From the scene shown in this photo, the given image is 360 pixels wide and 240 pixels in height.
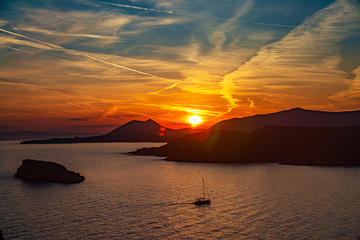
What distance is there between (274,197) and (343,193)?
19.7 metres

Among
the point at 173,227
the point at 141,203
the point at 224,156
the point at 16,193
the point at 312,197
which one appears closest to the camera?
the point at 173,227

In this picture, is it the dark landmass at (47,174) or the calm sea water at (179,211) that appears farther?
the dark landmass at (47,174)

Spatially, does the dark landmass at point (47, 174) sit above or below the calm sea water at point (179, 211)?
above

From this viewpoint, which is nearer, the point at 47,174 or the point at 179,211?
the point at 179,211

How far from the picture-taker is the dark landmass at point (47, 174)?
98.6 meters

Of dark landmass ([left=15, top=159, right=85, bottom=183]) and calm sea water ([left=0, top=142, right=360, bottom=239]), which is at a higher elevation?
dark landmass ([left=15, top=159, right=85, bottom=183])

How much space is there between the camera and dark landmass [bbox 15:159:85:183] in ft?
324

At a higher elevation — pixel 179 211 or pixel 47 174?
pixel 47 174

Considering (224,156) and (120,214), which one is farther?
(224,156)

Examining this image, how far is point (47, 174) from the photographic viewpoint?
10100cm

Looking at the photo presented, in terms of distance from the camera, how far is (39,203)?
224ft

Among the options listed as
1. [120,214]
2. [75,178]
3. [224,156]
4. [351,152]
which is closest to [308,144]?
[351,152]

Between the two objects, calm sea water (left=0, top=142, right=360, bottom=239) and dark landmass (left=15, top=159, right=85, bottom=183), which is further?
dark landmass (left=15, top=159, right=85, bottom=183)

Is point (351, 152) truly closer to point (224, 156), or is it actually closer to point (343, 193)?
point (224, 156)
